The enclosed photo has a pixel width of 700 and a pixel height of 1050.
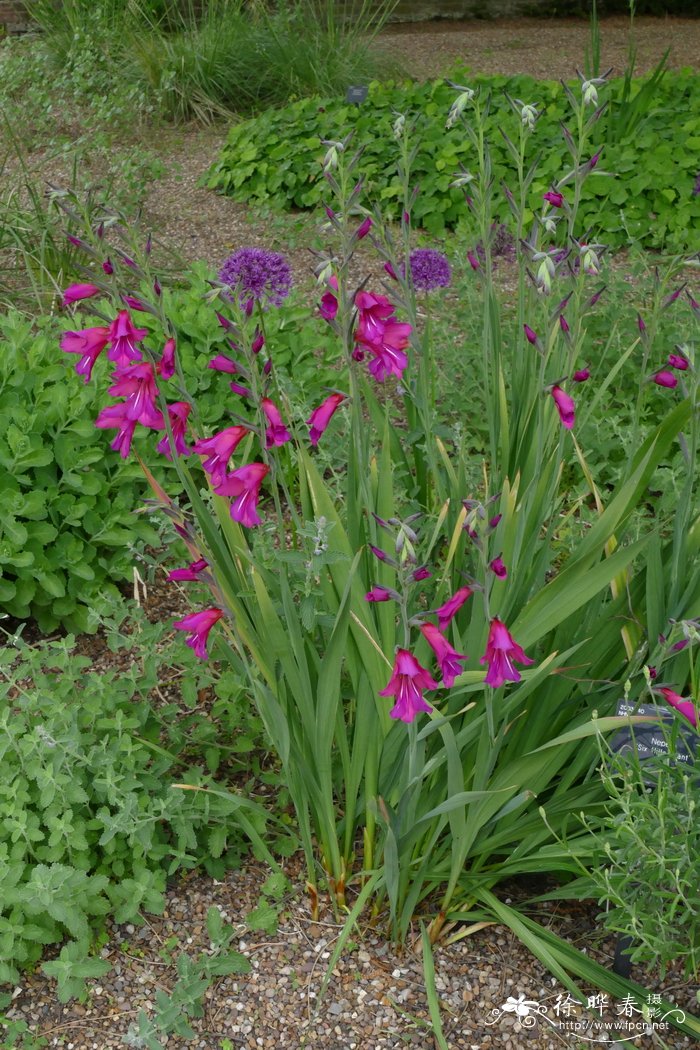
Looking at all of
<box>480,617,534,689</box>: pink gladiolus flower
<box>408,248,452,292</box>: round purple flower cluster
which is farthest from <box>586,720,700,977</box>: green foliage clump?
<box>408,248,452,292</box>: round purple flower cluster

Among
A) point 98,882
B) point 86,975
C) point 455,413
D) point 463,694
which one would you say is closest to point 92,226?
point 463,694

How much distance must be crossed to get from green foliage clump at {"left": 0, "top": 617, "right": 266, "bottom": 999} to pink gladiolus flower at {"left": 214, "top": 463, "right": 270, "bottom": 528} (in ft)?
1.99

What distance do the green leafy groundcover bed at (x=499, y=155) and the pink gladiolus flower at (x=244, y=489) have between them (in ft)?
11.8

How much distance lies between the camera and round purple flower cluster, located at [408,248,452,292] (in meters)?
3.20

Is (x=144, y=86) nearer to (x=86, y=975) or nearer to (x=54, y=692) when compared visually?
(x=54, y=692)

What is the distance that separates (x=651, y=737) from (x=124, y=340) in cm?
110

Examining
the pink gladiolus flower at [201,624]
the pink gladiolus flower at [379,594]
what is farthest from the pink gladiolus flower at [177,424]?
the pink gladiolus flower at [379,594]

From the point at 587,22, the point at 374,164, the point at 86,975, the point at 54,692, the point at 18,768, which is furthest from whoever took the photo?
the point at 587,22

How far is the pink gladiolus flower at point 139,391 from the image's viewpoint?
61.5 inches

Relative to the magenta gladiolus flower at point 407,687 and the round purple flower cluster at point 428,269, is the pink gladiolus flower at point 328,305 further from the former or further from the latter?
the round purple flower cluster at point 428,269

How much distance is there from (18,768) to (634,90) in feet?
16.2

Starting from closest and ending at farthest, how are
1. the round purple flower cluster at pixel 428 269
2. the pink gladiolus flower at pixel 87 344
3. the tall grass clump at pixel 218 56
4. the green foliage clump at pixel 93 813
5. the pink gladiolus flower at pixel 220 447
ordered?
the pink gladiolus flower at pixel 220 447
the pink gladiolus flower at pixel 87 344
the green foliage clump at pixel 93 813
the round purple flower cluster at pixel 428 269
the tall grass clump at pixel 218 56

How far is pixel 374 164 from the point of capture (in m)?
5.39

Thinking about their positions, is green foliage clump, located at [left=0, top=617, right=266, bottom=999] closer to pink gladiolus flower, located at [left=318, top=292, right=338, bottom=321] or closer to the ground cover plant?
the ground cover plant
